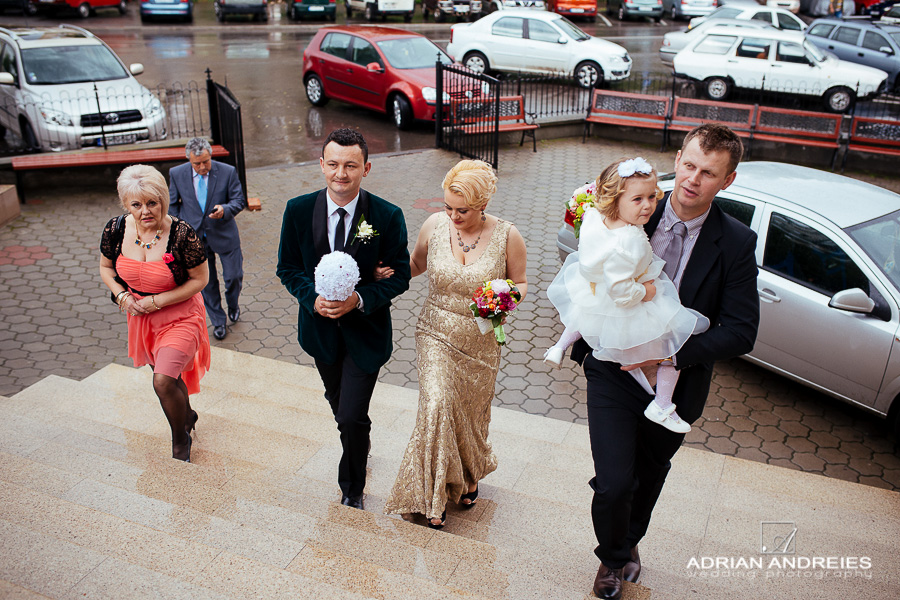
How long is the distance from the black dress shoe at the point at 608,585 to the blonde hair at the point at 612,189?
5.24 ft

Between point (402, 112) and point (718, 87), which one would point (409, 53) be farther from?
point (718, 87)

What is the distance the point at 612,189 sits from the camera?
3090 mm

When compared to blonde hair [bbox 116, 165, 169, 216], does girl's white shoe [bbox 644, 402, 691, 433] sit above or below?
below

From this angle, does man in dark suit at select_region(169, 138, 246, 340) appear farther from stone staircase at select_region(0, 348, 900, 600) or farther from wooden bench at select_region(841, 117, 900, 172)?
wooden bench at select_region(841, 117, 900, 172)

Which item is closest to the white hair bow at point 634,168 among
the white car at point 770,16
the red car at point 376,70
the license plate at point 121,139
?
the license plate at point 121,139

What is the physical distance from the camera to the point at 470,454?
4047mm

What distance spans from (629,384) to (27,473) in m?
3.05

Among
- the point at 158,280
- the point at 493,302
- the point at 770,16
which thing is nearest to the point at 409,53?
the point at 158,280

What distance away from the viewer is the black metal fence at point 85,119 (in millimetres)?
11477

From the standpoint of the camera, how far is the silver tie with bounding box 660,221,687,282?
10.6 feet

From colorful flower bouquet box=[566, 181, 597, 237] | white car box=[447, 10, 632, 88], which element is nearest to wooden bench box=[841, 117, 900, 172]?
white car box=[447, 10, 632, 88]

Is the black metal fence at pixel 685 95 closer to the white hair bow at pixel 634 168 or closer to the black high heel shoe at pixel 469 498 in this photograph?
the black high heel shoe at pixel 469 498

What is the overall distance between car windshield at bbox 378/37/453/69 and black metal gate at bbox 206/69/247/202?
4.38 metres

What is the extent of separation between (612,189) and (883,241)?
3.80 metres
